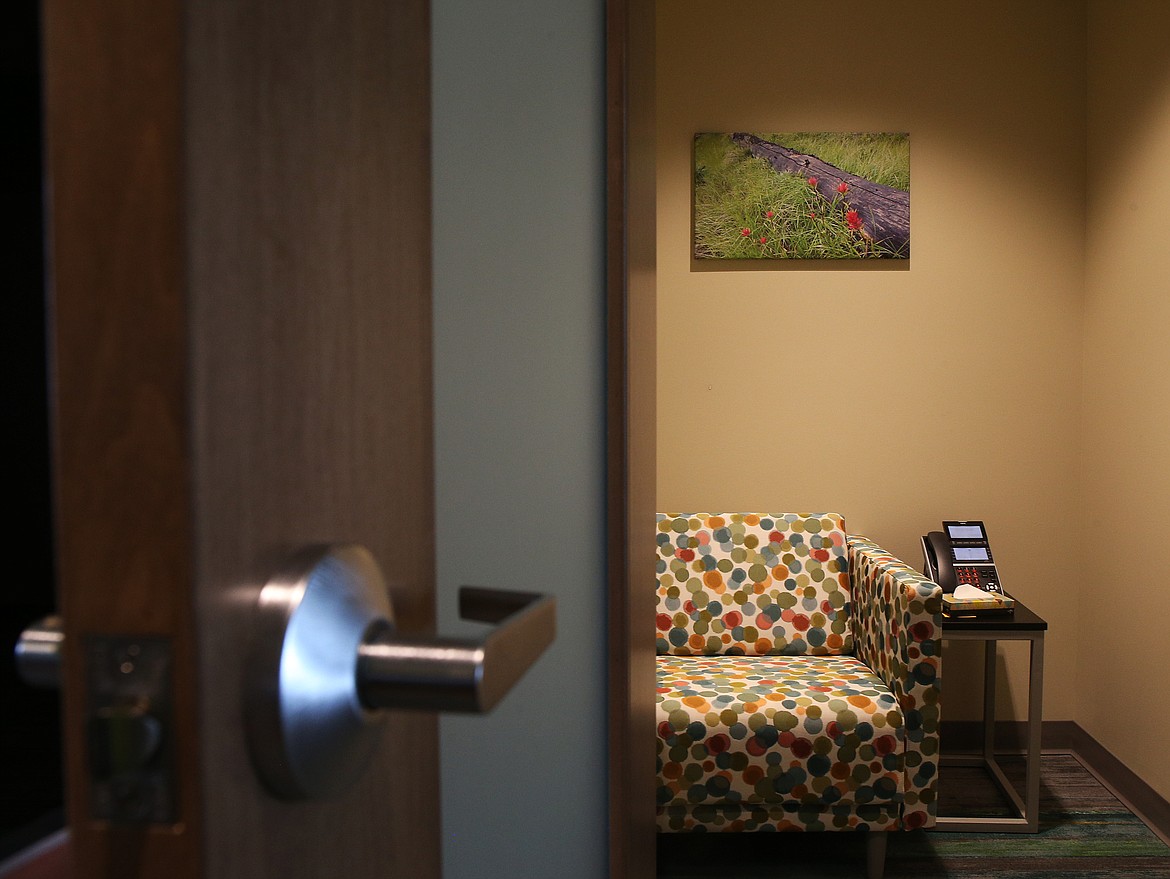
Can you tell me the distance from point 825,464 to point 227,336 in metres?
2.47

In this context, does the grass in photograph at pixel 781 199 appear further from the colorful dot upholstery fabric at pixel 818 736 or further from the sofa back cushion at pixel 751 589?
the colorful dot upholstery fabric at pixel 818 736

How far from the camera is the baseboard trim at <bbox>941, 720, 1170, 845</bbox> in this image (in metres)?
2.20

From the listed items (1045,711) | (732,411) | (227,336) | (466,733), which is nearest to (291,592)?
(227,336)

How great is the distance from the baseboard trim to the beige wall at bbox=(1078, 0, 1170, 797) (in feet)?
0.12

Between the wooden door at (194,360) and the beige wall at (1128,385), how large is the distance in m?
2.29

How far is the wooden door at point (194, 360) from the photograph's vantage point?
0.47 feet

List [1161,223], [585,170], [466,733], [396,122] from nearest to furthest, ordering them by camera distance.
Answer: [396,122] → [466,733] → [585,170] → [1161,223]

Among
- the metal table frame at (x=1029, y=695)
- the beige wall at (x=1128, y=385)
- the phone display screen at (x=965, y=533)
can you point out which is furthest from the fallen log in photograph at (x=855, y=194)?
the metal table frame at (x=1029, y=695)

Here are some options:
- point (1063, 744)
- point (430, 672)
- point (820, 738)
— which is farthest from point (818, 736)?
point (430, 672)

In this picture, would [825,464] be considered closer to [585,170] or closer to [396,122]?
[585,170]

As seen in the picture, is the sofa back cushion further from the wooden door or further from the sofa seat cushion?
the wooden door

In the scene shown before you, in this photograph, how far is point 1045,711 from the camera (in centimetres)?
251

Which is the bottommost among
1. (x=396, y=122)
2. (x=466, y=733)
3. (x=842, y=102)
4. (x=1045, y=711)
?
(x=1045, y=711)

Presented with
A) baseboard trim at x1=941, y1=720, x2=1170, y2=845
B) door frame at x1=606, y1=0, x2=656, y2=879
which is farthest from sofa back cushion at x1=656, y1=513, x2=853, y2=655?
door frame at x1=606, y1=0, x2=656, y2=879
